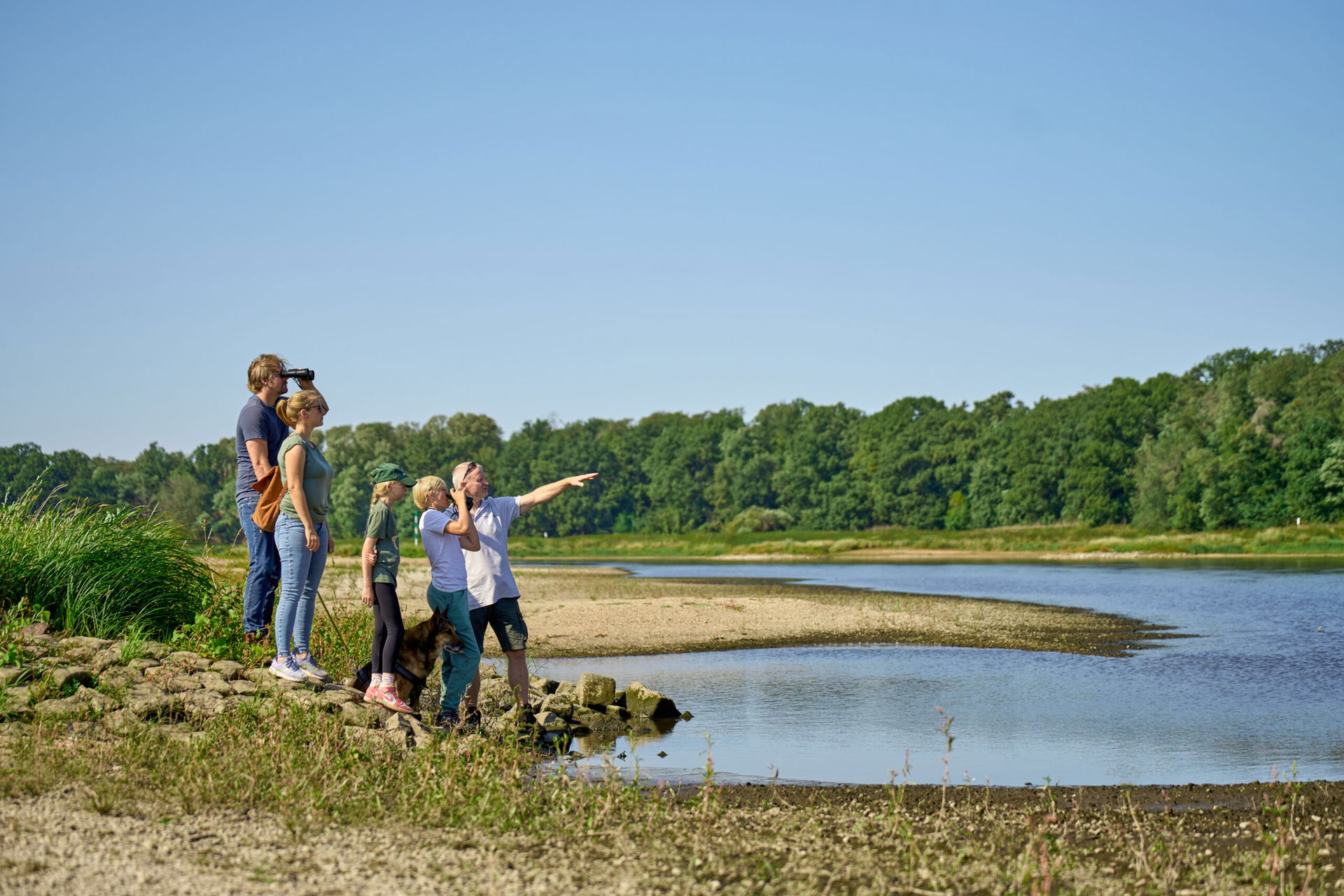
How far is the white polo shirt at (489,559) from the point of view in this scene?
327 inches

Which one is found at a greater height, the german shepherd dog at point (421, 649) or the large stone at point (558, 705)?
the german shepherd dog at point (421, 649)

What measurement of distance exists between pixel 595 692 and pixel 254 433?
3.93m

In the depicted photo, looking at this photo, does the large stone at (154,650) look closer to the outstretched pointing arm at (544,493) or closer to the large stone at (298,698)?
the large stone at (298,698)

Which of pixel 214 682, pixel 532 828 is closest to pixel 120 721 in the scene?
pixel 214 682

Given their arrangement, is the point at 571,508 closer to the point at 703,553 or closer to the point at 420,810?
the point at 703,553

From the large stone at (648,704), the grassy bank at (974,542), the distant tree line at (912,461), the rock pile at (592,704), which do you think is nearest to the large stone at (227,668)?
the rock pile at (592,704)

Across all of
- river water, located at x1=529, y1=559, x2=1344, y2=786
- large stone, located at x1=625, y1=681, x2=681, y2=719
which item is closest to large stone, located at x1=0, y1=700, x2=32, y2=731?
river water, located at x1=529, y1=559, x2=1344, y2=786

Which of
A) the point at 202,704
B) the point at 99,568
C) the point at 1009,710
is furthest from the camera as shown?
the point at 1009,710

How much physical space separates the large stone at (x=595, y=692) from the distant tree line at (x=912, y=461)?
36.7 m

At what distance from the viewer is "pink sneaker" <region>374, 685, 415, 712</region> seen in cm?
788

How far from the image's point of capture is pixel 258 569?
8.37 m

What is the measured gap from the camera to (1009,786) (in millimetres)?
7680

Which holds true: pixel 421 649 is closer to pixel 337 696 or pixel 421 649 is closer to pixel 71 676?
pixel 337 696

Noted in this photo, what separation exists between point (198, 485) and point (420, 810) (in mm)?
100800
